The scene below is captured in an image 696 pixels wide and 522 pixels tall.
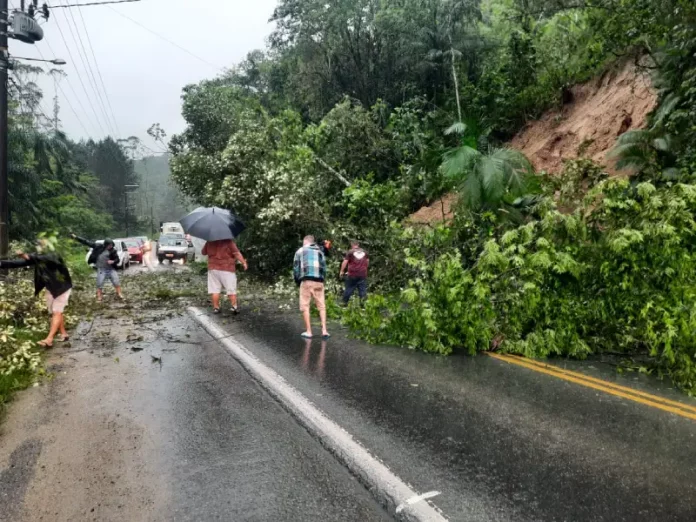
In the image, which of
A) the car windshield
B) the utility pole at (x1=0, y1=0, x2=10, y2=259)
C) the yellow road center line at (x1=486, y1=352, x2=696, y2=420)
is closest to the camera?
the yellow road center line at (x1=486, y1=352, x2=696, y2=420)

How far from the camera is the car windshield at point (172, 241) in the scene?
1378 inches

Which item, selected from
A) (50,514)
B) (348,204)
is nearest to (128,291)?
(348,204)

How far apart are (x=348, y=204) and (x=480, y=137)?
18.7 feet

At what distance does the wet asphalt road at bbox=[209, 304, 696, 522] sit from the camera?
3496 millimetres

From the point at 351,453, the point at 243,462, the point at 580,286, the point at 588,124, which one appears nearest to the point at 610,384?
the point at 580,286

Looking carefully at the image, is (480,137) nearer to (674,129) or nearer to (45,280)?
(674,129)

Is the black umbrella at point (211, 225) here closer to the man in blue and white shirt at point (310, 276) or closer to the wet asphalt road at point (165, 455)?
the man in blue and white shirt at point (310, 276)

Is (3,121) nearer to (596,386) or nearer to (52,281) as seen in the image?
(52,281)

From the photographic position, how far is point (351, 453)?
13.8ft

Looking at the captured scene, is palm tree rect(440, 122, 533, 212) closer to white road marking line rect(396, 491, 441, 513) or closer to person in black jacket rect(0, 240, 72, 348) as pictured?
person in black jacket rect(0, 240, 72, 348)

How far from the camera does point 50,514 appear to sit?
350cm

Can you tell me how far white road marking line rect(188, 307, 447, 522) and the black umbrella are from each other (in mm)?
4760

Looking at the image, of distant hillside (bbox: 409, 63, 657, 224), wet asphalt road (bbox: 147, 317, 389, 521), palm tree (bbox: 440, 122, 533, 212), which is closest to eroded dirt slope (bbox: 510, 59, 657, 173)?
distant hillside (bbox: 409, 63, 657, 224)

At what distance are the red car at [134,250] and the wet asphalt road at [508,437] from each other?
28.5m
